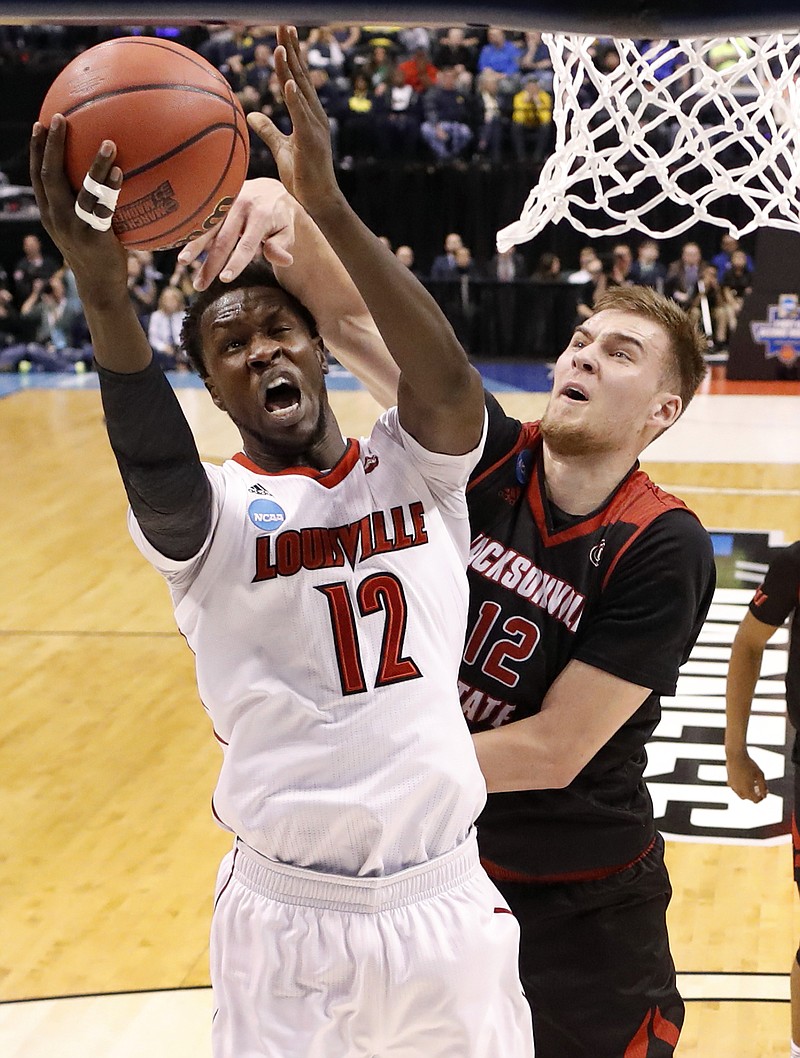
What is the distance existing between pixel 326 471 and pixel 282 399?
159 millimetres

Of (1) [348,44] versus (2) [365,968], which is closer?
(2) [365,968]

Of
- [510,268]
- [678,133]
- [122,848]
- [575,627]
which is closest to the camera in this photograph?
[575,627]

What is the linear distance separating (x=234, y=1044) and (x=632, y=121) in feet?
9.28

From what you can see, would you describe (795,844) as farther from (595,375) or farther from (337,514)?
(337,514)

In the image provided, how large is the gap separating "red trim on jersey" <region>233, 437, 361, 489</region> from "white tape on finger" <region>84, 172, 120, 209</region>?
0.68 m

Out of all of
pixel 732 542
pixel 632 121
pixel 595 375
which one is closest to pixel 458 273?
pixel 732 542

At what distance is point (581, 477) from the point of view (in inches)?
117

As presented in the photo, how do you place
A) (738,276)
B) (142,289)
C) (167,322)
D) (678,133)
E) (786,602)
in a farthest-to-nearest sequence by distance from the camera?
(142,289) → (167,322) → (738,276) → (678,133) → (786,602)

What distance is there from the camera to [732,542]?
29.0 feet

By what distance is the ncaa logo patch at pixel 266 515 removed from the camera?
7.59 ft

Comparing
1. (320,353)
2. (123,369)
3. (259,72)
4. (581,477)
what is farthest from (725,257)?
(123,369)

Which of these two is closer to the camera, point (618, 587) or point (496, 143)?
point (618, 587)

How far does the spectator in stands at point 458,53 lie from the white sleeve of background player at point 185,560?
17.2 meters

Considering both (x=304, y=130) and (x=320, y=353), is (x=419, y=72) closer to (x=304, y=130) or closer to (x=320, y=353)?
(x=320, y=353)
